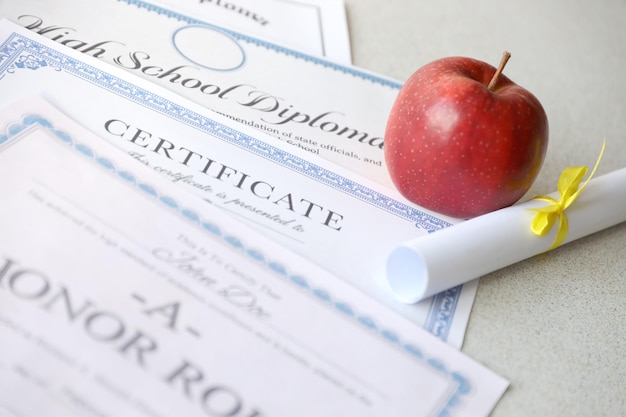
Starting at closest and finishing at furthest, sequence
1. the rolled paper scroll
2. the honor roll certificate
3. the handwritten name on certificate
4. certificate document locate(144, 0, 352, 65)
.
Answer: the honor roll certificate < the rolled paper scroll < the handwritten name on certificate < certificate document locate(144, 0, 352, 65)

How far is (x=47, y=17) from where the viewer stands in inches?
29.7

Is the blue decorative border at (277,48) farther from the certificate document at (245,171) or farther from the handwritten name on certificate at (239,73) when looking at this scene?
the certificate document at (245,171)

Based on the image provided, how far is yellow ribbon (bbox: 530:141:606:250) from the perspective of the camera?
62 cm

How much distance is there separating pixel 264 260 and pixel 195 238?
61mm

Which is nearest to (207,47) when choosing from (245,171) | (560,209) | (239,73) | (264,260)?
(239,73)

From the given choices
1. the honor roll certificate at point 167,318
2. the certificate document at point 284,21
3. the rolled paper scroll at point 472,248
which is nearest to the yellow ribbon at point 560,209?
the rolled paper scroll at point 472,248

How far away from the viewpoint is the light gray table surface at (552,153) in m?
0.56

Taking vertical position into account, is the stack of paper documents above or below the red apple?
below

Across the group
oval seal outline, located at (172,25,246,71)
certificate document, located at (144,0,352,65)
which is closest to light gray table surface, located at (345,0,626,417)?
certificate document, located at (144,0,352,65)

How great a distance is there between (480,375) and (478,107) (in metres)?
0.23

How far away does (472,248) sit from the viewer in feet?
1.91

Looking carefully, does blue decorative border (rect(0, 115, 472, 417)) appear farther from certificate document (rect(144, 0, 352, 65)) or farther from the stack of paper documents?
certificate document (rect(144, 0, 352, 65))

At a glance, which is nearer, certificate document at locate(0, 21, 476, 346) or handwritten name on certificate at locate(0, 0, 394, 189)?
certificate document at locate(0, 21, 476, 346)

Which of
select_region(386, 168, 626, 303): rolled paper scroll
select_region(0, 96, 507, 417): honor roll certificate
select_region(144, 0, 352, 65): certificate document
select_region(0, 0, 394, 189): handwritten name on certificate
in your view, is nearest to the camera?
select_region(0, 96, 507, 417): honor roll certificate
